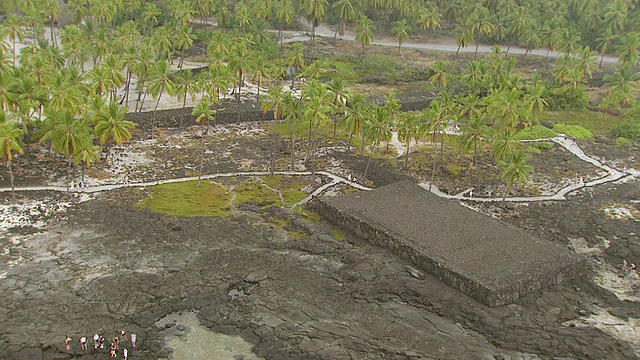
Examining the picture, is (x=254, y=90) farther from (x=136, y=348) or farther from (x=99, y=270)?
(x=136, y=348)

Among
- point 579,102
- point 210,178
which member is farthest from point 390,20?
point 210,178

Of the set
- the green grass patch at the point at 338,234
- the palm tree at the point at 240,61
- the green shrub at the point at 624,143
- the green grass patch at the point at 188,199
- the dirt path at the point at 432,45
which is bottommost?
the green grass patch at the point at 338,234

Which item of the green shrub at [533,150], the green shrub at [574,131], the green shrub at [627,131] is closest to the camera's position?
the green shrub at [533,150]

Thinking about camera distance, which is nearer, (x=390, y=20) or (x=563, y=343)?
(x=563, y=343)

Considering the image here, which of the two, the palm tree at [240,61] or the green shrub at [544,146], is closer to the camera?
the green shrub at [544,146]

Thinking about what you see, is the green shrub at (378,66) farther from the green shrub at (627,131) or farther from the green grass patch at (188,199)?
the green grass patch at (188,199)

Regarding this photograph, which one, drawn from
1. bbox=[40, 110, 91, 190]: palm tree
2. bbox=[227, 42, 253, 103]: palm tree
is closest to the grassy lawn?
bbox=[40, 110, 91, 190]: palm tree

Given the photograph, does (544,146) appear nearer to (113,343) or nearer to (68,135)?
(68,135)

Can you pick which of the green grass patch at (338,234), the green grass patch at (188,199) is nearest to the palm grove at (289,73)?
the green grass patch at (188,199)
